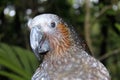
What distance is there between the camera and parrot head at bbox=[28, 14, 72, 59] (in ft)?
5.65

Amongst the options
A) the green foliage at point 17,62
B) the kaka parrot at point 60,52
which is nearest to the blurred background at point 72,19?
the green foliage at point 17,62

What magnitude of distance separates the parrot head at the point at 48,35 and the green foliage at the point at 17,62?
72 centimetres

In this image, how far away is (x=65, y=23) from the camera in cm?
182

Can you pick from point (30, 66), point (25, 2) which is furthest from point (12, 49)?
point (25, 2)

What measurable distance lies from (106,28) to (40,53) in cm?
181

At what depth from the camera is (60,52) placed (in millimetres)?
1814

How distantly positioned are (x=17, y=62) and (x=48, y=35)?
873 millimetres

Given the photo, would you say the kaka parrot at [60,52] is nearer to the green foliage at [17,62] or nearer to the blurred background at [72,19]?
the green foliage at [17,62]

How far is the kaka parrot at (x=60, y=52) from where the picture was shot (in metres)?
1.73

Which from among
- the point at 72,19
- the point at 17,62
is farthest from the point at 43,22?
the point at 72,19

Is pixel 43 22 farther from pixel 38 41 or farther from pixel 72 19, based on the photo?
pixel 72 19

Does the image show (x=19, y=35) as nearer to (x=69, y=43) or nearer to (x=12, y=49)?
(x=12, y=49)

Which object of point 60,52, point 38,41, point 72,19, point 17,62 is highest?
point 38,41

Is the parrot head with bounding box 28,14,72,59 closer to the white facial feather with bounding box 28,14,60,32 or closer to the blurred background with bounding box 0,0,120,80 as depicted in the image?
the white facial feather with bounding box 28,14,60,32
